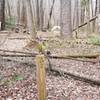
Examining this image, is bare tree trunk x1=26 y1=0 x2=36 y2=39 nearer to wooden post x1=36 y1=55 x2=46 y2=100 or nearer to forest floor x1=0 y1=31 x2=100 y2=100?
forest floor x1=0 y1=31 x2=100 y2=100

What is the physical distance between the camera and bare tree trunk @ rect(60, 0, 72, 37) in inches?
480

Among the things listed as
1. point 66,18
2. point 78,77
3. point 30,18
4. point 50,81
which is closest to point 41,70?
point 50,81

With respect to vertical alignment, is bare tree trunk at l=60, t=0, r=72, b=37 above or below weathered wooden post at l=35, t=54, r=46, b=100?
above

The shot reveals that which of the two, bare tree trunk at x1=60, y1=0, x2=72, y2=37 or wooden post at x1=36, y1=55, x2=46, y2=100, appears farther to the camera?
bare tree trunk at x1=60, y1=0, x2=72, y2=37

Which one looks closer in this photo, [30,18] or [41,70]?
[41,70]

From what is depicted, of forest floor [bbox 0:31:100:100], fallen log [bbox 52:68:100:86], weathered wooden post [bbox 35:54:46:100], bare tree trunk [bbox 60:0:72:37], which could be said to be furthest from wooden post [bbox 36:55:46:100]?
bare tree trunk [bbox 60:0:72:37]

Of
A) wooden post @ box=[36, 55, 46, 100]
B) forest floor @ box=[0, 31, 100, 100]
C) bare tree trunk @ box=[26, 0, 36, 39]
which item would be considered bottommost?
forest floor @ box=[0, 31, 100, 100]

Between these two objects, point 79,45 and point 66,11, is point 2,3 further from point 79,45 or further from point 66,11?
point 79,45

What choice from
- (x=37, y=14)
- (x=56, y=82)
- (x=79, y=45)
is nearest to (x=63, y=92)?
(x=56, y=82)

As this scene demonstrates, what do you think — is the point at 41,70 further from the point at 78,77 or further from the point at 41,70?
the point at 78,77

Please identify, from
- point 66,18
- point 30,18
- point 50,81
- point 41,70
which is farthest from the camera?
point 66,18

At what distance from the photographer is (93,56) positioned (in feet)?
24.9

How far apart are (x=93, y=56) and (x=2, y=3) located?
1130cm

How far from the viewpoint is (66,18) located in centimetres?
1226
